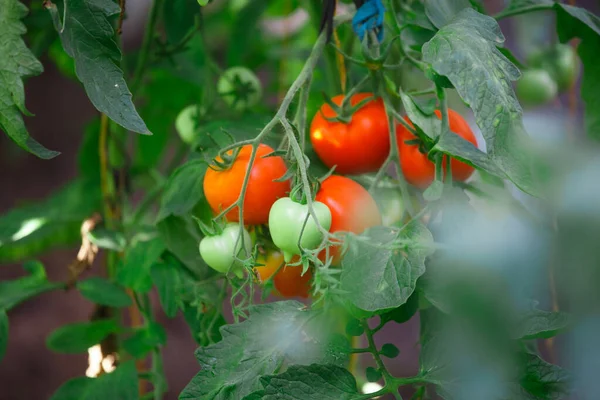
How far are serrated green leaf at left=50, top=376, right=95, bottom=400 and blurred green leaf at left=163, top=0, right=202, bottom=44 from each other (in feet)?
1.29

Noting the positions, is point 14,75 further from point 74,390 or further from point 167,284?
point 74,390

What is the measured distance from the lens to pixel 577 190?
23cm

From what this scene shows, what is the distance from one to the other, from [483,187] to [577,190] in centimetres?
36

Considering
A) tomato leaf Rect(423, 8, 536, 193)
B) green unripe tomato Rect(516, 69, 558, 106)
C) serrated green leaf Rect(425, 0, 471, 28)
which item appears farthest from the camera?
green unripe tomato Rect(516, 69, 558, 106)

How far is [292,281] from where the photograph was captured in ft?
1.74

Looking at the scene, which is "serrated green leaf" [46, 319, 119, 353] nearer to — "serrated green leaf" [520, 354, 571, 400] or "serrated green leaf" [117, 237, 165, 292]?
"serrated green leaf" [117, 237, 165, 292]

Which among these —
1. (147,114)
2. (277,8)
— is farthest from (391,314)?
(277,8)

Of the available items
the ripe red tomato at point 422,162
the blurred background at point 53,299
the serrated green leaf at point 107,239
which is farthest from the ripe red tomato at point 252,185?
the blurred background at point 53,299

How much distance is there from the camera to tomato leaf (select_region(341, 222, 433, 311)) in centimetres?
41

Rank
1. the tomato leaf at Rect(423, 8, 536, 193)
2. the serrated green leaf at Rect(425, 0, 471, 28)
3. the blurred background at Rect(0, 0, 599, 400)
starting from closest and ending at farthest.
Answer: the tomato leaf at Rect(423, 8, 536, 193), the serrated green leaf at Rect(425, 0, 471, 28), the blurred background at Rect(0, 0, 599, 400)

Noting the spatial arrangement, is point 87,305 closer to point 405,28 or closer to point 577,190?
point 405,28

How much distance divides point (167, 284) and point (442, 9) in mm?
352

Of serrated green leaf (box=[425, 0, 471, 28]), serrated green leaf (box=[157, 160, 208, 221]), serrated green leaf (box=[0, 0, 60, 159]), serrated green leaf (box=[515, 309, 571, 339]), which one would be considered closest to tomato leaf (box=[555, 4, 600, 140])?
serrated green leaf (box=[425, 0, 471, 28])

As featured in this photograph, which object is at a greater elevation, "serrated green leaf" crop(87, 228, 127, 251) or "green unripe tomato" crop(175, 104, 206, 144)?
"green unripe tomato" crop(175, 104, 206, 144)
